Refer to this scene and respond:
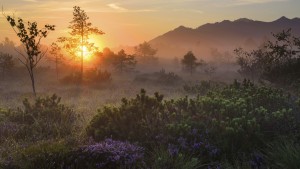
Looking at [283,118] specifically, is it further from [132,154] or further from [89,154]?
[89,154]

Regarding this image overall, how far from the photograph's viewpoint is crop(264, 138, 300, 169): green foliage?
6350 millimetres

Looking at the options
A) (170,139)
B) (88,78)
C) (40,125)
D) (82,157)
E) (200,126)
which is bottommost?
(88,78)

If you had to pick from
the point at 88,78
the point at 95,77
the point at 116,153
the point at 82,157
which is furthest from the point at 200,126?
the point at 95,77

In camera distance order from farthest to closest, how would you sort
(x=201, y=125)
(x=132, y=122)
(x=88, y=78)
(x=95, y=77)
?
(x=95, y=77) → (x=88, y=78) → (x=132, y=122) → (x=201, y=125)

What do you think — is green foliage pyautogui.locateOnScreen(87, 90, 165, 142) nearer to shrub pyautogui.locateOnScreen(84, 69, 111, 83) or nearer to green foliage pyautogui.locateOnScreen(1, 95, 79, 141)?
green foliage pyautogui.locateOnScreen(1, 95, 79, 141)

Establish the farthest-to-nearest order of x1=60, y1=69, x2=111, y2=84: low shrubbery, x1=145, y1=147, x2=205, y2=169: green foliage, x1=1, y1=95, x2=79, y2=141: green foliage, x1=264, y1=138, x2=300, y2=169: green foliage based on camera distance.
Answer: x1=60, y1=69, x2=111, y2=84: low shrubbery → x1=1, y1=95, x2=79, y2=141: green foliage → x1=145, y1=147, x2=205, y2=169: green foliage → x1=264, y1=138, x2=300, y2=169: green foliage

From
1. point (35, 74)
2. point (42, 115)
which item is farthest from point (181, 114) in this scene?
point (35, 74)

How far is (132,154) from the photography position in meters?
7.15

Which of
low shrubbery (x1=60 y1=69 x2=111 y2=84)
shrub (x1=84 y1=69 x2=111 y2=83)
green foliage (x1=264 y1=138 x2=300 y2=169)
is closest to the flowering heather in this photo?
green foliage (x1=264 y1=138 x2=300 y2=169)

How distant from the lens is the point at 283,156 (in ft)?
21.3

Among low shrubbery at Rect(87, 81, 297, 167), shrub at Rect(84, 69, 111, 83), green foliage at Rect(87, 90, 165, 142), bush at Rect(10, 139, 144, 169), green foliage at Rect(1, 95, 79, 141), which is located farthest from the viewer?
shrub at Rect(84, 69, 111, 83)

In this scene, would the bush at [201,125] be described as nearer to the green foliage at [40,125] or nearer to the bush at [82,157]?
the bush at [82,157]

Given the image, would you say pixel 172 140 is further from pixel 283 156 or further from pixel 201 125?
pixel 283 156

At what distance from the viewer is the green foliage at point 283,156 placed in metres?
6.35
